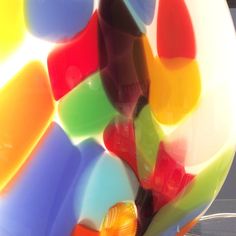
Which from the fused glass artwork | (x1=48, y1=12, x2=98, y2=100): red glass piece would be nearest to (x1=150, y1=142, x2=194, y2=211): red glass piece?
the fused glass artwork

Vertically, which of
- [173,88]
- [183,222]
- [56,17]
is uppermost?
[56,17]

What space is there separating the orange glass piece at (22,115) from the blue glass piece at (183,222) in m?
0.17

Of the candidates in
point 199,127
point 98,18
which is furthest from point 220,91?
point 98,18

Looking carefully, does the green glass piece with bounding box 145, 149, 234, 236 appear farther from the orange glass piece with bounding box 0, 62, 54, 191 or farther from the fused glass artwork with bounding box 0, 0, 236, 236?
the orange glass piece with bounding box 0, 62, 54, 191

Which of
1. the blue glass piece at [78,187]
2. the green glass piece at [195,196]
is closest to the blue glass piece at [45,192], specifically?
the blue glass piece at [78,187]

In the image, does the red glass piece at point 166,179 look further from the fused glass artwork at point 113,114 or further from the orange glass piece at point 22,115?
the orange glass piece at point 22,115

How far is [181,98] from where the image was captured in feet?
1.50

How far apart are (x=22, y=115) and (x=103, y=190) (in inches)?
3.3

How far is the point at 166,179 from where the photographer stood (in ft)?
1.50

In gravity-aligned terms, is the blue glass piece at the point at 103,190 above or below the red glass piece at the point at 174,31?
below

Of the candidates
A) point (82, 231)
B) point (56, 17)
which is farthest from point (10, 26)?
point (82, 231)

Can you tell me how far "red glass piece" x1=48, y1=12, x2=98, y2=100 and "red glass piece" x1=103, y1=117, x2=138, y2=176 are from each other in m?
0.04

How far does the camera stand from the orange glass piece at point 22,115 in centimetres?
34

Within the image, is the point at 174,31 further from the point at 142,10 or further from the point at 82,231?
the point at 82,231
